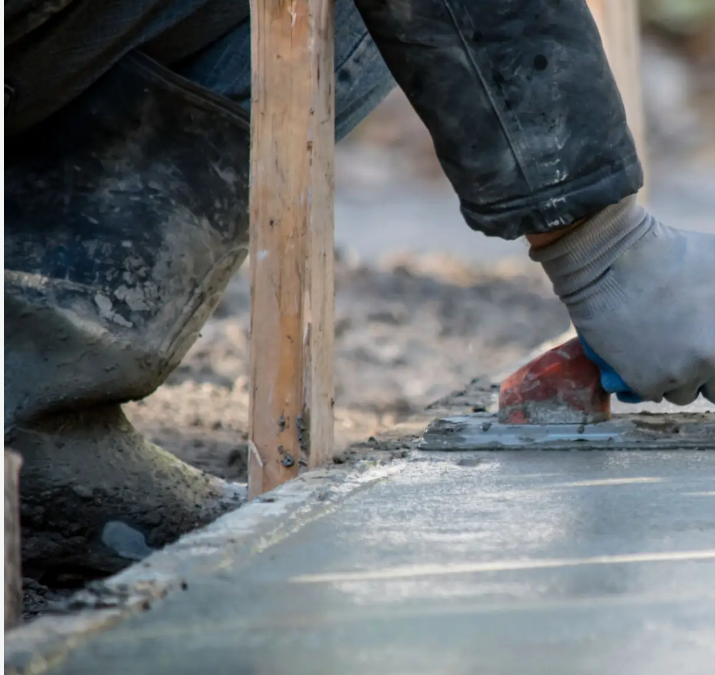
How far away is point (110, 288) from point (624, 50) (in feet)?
7.99

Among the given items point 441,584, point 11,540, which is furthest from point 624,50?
point 11,540

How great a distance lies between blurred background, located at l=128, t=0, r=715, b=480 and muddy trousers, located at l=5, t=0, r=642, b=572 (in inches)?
22.3

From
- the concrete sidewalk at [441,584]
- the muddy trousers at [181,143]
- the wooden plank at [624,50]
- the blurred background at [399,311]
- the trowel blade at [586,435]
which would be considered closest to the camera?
the concrete sidewalk at [441,584]

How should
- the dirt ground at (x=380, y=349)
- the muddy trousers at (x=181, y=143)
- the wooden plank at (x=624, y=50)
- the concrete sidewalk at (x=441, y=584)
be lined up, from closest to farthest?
the concrete sidewalk at (x=441, y=584) < the muddy trousers at (x=181, y=143) < the dirt ground at (x=380, y=349) < the wooden plank at (x=624, y=50)

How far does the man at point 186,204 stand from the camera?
1.41 metres

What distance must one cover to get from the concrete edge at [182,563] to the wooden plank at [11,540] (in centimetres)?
2

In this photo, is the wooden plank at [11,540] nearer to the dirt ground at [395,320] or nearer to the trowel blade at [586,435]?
the dirt ground at [395,320]

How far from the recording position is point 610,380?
161 cm

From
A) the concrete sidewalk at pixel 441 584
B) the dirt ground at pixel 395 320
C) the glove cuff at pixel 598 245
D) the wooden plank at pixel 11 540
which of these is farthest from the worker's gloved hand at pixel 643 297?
the wooden plank at pixel 11 540

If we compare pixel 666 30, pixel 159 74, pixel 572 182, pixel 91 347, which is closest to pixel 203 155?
pixel 159 74

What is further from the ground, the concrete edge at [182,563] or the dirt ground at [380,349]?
the dirt ground at [380,349]

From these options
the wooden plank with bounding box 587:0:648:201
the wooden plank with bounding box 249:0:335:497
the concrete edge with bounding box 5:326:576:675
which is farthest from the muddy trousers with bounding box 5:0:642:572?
the wooden plank with bounding box 587:0:648:201

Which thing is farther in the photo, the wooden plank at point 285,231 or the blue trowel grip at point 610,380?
the blue trowel grip at point 610,380

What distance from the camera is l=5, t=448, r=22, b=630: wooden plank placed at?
797 millimetres
